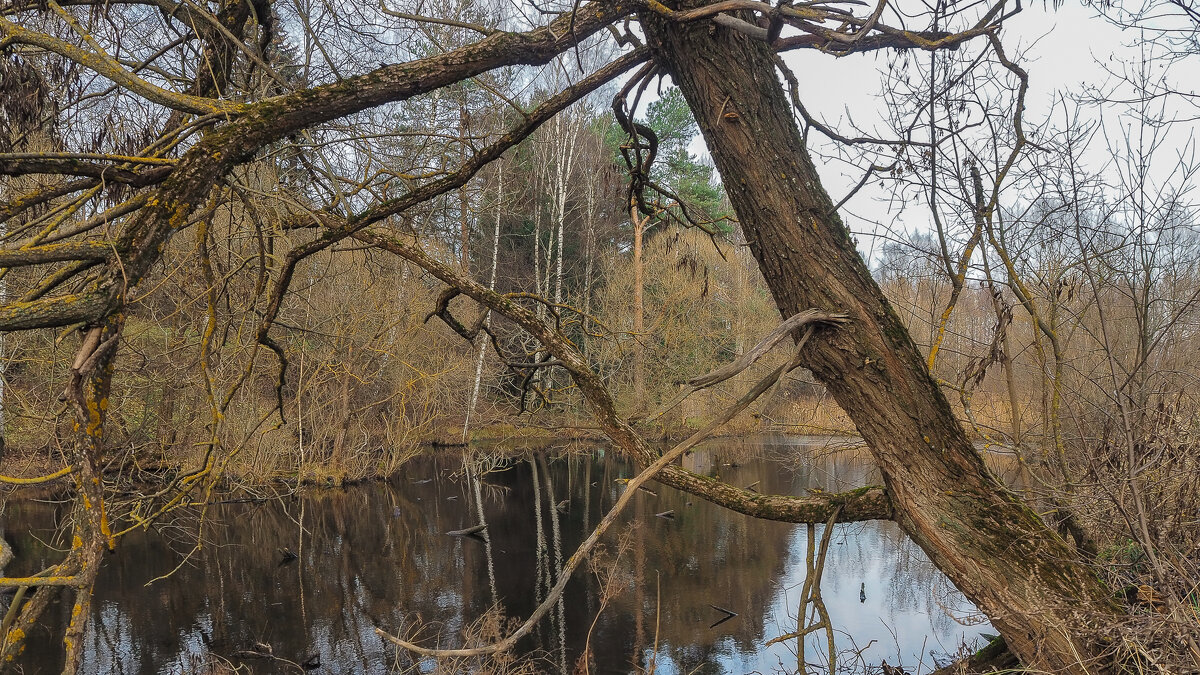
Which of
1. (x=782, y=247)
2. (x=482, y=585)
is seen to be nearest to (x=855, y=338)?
(x=782, y=247)

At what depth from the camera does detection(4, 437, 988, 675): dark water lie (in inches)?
323

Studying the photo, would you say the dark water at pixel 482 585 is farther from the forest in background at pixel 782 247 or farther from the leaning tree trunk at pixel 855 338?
the leaning tree trunk at pixel 855 338

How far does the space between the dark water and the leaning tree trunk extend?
3192 millimetres

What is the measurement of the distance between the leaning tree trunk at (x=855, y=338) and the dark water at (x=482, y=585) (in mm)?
3192

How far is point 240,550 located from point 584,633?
5972 mm

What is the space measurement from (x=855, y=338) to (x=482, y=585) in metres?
8.84

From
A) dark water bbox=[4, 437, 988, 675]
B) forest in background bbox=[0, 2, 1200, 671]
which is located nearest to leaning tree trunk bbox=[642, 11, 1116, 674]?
forest in background bbox=[0, 2, 1200, 671]

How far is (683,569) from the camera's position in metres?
11.1

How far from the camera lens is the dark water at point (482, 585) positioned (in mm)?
8211

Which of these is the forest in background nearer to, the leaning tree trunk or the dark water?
the leaning tree trunk

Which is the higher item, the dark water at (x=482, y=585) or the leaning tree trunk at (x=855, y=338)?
the leaning tree trunk at (x=855, y=338)

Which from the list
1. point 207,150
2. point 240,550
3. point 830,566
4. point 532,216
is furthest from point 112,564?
point 532,216

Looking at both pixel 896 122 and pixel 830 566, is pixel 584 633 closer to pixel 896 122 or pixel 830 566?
pixel 830 566

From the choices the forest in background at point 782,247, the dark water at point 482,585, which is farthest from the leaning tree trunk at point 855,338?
the dark water at point 482,585
